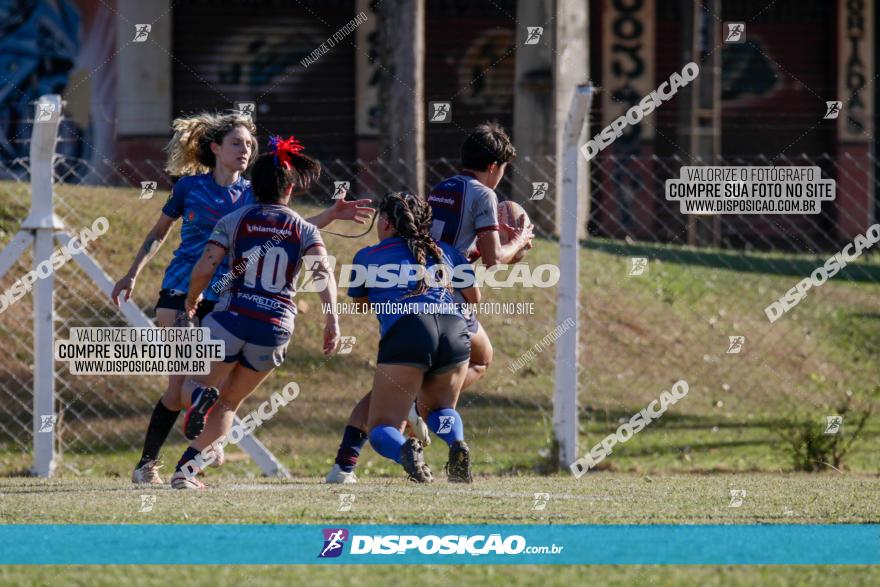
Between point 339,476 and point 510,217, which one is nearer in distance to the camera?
point 339,476

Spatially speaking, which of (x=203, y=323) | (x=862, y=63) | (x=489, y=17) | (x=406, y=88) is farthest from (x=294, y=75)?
(x=203, y=323)

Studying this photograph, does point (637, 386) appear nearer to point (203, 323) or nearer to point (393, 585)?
point (203, 323)

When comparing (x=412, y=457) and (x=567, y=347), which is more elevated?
(x=567, y=347)

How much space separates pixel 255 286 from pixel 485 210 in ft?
4.37

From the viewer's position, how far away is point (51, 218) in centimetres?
833

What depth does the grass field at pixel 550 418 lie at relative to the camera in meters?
5.69

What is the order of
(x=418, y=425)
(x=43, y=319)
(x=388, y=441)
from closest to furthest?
1. (x=388, y=441)
2. (x=418, y=425)
3. (x=43, y=319)

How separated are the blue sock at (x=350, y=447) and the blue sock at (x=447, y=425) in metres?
0.50

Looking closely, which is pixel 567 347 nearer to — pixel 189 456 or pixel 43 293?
pixel 189 456

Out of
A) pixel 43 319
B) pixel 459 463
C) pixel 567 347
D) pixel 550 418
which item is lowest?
pixel 550 418

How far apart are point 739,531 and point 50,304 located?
473cm

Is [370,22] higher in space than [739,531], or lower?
higher

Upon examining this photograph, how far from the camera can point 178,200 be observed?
7.20 meters

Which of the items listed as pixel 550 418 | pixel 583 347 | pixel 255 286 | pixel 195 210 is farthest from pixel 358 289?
pixel 583 347
